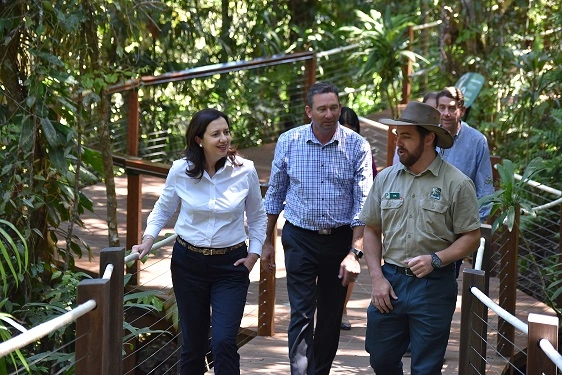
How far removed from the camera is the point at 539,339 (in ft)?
11.4

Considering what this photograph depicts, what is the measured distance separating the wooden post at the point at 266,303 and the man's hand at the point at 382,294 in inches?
97.4

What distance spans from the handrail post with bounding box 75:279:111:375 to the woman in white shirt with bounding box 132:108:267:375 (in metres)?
0.87

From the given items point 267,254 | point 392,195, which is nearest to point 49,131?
point 267,254

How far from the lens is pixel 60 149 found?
689cm

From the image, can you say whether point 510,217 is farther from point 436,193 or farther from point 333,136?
point 436,193

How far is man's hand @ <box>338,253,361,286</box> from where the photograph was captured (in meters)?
5.18

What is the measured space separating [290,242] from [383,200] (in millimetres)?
978

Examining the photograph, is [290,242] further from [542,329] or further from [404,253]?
[542,329]

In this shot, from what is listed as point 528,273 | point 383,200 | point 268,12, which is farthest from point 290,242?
point 268,12

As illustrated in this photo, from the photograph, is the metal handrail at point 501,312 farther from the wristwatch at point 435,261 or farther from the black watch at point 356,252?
the black watch at point 356,252

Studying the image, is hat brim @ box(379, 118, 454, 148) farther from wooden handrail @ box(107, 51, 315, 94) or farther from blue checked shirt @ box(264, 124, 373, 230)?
wooden handrail @ box(107, 51, 315, 94)

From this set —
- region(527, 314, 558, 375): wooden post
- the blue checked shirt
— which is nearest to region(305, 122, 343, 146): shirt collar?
the blue checked shirt

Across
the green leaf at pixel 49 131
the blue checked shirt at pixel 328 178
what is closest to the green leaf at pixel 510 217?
the blue checked shirt at pixel 328 178

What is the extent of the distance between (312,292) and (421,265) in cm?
114
